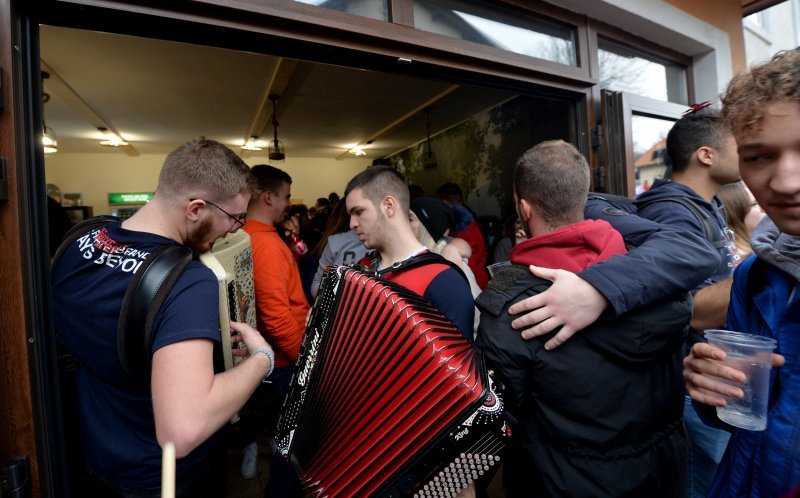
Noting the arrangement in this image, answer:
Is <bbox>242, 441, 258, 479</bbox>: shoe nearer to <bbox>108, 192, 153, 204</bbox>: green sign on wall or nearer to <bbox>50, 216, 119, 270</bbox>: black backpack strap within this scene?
<bbox>50, 216, 119, 270</bbox>: black backpack strap

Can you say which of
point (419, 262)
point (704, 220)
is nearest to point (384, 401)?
point (419, 262)

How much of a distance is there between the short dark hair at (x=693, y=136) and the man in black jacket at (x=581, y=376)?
113 cm

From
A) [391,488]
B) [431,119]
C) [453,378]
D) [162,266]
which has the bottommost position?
[391,488]

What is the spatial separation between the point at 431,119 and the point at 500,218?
7.92 feet

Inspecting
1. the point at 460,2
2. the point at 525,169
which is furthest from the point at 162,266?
the point at 460,2

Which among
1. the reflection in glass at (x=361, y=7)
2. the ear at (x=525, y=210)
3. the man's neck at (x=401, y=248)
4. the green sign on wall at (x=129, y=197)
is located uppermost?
the green sign on wall at (x=129, y=197)

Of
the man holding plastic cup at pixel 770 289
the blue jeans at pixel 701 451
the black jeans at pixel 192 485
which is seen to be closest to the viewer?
the man holding plastic cup at pixel 770 289

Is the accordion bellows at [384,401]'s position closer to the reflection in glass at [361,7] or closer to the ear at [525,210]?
the ear at [525,210]

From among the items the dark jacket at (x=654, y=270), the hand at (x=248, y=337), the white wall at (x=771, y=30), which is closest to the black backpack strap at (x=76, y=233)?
the hand at (x=248, y=337)

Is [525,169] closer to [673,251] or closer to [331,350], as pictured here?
[673,251]

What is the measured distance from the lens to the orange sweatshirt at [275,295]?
7.80 ft

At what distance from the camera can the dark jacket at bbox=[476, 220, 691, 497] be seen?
1.20 meters

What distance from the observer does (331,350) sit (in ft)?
4.53

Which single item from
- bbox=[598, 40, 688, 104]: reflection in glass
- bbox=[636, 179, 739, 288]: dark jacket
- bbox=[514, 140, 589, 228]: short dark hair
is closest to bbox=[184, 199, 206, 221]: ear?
bbox=[514, 140, 589, 228]: short dark hair
